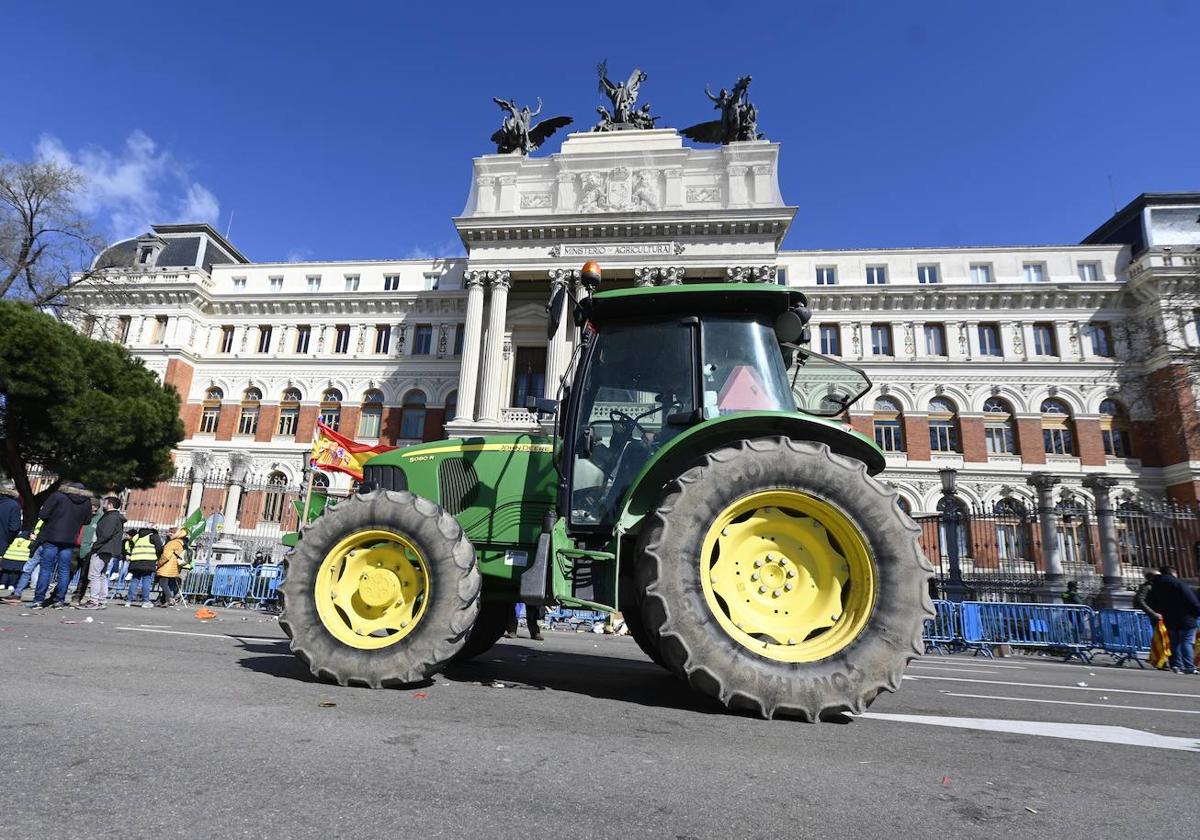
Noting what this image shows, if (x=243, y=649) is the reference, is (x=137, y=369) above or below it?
above

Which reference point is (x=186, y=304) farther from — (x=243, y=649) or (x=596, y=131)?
(x=243, y=649)

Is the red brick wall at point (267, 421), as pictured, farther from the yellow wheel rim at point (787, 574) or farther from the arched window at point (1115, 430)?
the arched window at point (1115, 430)

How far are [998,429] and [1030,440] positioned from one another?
4.56ft

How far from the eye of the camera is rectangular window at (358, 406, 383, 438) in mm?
33625

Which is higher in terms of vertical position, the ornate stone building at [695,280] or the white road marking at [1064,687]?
the ornate stone building at [695,280]

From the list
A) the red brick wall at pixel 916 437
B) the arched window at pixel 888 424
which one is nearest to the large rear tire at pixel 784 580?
the arched window at pixel 888 424

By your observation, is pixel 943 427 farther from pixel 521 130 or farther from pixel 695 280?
pixel 521 130

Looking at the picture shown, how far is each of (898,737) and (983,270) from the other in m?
36.2

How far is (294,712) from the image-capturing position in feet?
9.84

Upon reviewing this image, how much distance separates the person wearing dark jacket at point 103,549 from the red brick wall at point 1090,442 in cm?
3615

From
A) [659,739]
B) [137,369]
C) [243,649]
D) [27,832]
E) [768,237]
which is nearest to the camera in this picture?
[27,832]

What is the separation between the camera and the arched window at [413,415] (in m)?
33.2

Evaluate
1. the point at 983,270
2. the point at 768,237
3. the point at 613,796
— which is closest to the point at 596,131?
the point at 768,237

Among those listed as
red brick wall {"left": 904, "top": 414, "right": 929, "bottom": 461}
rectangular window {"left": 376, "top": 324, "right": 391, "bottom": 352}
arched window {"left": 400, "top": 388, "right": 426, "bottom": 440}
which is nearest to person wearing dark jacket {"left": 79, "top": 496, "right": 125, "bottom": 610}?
arched window {"left": 400, "top": 388, "right": 426, "bottom": 440}
